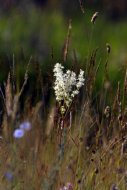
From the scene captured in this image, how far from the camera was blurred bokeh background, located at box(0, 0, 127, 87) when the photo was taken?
7.84 metres

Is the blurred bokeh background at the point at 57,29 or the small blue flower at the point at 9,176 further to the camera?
the blurred bokeh background at the point at 57,29

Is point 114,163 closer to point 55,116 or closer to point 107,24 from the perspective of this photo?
point 55,116

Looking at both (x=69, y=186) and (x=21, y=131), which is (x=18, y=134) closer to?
(x=21, y=131)

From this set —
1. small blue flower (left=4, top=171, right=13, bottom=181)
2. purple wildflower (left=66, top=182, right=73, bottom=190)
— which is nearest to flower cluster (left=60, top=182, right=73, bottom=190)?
purple wildflower (left=66, top=182, right=73, bottom=190)

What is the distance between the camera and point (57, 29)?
1138cm

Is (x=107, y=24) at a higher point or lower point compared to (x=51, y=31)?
higher

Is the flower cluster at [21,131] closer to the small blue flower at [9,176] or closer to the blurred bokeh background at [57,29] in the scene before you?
the small blue flower at [9,176]

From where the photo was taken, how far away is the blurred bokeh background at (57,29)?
7844mm

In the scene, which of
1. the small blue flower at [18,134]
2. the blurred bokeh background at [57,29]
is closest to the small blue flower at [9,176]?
the small blue flower at [18,134]

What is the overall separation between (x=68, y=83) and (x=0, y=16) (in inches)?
282

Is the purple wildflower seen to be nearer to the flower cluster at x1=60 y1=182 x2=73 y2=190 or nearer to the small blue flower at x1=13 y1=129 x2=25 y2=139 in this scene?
the flower cluster at x1=60 y1=182 x2=73 y2=190

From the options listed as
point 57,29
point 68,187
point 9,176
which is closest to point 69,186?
point 68,187

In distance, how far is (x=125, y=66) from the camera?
400 centimetres

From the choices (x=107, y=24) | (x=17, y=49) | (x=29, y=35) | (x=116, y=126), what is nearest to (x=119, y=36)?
(x=107, y=24)
